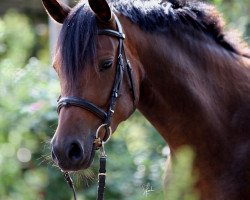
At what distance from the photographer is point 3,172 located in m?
1.76

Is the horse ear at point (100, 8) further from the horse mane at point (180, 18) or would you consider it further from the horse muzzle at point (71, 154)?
the horse muzzle at point (71, 154)

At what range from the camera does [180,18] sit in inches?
120

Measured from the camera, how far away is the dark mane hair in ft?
8.72

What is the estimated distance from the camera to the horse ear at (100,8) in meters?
2.72

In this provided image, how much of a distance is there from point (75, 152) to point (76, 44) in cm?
46

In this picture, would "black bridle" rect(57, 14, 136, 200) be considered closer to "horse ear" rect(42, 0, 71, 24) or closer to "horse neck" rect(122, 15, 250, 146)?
"horse neck" rect(122, 15, 250, 146)

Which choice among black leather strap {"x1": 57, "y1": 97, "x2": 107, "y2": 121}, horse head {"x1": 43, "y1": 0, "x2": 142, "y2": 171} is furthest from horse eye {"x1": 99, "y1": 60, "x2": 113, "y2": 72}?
black leather strap {"x1": 57, "y1": 97, "x2": 107, "y2": 121}

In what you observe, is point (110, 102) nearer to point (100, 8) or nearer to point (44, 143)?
point (100, 8)

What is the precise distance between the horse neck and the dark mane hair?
6 centimetres

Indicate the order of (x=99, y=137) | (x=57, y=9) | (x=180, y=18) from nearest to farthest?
(x=99, y=137) → (x=57, y=9) → (x=180, y=18)

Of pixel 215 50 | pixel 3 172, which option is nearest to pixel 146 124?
pixel 215 50

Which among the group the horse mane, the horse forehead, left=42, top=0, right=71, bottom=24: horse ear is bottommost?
the horse forehead

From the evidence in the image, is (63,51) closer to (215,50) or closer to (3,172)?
(215,50)

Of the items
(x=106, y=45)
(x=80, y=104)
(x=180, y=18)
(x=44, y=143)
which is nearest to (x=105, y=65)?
(x=106, y=45)
